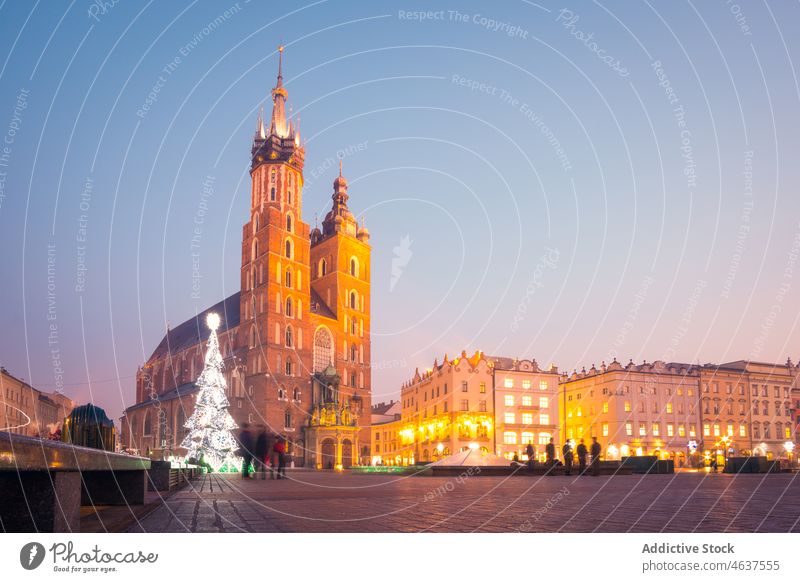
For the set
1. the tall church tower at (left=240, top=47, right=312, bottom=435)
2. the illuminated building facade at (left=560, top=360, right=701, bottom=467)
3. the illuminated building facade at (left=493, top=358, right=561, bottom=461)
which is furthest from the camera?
the illuminated building facade at (left=560, top=360, right=701, bottom=467)

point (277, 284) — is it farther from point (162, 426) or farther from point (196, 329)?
point (196, 329)

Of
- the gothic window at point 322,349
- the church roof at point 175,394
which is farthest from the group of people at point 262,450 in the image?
the gothic window at point 322,349

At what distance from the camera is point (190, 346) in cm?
9069

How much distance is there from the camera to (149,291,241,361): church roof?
272ft

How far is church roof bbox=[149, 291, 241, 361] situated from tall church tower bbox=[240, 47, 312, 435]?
19.3 feet

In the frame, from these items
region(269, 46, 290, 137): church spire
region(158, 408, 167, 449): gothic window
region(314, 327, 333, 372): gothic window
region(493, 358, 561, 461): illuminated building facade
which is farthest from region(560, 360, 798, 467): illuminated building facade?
region(158, 408, 167, 449): gothic window

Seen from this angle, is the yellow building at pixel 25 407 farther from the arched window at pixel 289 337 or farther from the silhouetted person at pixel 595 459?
the silhouetted person at pixel 595 459

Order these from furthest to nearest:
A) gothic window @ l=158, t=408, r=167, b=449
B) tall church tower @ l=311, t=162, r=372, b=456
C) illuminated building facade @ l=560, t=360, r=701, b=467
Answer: gothic window @ l=158, t=408, r=167, b=449 < tall church tower @ l=311, t=162, r=372, b=456 < illuminated building facade @ l=560, t=360, r=701, b=467

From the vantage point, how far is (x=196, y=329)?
96688 mm

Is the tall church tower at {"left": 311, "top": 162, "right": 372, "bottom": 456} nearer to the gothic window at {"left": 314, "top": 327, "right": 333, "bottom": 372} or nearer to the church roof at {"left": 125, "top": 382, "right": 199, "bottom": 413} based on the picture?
the gothic window at {"left": 314, "top": 327, "right": 333, "bottom": 372}

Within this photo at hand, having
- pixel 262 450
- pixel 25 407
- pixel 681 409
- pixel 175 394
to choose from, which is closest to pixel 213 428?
pixel 262 450

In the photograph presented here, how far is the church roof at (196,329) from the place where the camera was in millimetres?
82812

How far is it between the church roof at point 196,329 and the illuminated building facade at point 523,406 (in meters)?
28.8
